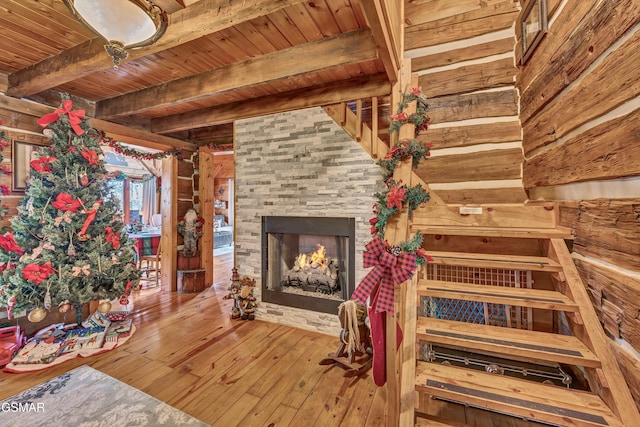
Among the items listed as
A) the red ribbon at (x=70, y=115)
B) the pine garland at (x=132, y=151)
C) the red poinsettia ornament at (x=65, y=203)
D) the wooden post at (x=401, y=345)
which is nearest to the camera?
the wooden post at (x=401, y=345)

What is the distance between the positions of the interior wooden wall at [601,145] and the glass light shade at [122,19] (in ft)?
7.40

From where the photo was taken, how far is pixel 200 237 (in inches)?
175

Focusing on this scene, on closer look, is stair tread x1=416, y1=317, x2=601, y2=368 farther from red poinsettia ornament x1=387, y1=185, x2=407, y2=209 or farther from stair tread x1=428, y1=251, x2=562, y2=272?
red poinsettia ornament x1=387, y1=185, x2=407, y2=209

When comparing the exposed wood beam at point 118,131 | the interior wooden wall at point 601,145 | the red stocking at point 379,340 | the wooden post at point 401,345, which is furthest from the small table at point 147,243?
the interior wooden wall at point 601,145

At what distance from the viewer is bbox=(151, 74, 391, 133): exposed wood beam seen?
271 cm

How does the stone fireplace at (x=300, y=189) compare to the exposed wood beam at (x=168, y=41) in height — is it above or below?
below

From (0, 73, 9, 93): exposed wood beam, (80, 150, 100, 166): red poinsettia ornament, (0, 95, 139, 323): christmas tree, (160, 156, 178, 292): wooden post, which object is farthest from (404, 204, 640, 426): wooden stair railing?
(0, 73, 9, 93): exposed wood beam

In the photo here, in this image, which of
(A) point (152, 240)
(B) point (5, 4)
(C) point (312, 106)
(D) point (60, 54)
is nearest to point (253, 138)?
(C) point (312, 106)

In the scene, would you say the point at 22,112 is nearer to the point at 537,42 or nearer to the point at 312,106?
the point at 312,106

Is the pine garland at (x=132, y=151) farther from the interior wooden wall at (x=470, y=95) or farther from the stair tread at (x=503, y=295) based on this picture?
the stair tread at (x=503, y=295)

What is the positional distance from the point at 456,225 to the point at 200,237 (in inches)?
155

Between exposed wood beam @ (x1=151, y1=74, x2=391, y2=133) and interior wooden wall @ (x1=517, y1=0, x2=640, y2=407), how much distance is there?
135 cm

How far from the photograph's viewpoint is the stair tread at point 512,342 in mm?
1223

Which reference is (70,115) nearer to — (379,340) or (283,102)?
(283,102)
